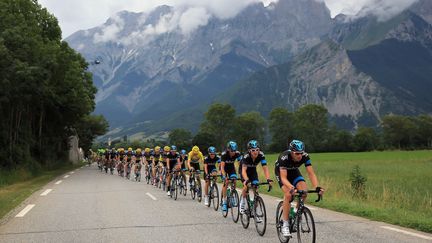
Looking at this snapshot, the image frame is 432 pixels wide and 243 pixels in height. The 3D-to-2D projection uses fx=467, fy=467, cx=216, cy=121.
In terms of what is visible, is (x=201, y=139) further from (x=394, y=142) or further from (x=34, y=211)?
(x=34, y=211)

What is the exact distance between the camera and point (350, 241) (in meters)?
7.79

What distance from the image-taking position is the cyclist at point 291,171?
7.29m

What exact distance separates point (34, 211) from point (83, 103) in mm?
28181

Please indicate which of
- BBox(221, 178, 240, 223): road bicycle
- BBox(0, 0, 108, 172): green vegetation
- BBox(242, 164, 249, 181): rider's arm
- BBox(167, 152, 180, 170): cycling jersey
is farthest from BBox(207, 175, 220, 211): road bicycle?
BBox(0, 0, 108, 172): green vegetation

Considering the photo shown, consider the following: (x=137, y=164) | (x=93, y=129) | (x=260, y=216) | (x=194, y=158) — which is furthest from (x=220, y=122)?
(x=260, y=216)

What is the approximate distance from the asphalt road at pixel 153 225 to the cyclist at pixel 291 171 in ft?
2.60

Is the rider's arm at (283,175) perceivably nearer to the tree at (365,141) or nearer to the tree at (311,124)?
the tree at (365,141)

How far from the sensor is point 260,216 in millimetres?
8953

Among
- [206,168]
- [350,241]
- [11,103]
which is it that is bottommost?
[350,241]

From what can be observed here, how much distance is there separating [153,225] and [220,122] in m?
131

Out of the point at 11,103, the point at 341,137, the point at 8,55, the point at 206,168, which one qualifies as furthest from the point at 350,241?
the point at 341,137

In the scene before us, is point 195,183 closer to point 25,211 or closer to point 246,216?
point 25,211

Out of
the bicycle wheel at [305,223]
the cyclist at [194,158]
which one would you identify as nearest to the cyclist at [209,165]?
the cyclist at [194,158]

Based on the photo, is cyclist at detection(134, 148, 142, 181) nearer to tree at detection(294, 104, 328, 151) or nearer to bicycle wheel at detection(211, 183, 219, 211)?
bicycle wheel at detection(211, 183, 219, 211)
